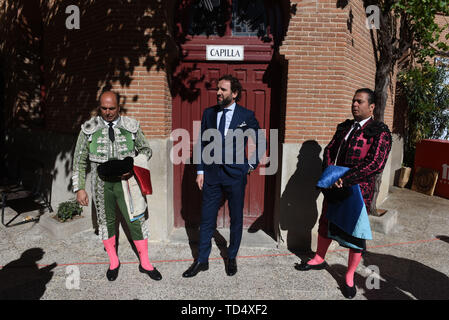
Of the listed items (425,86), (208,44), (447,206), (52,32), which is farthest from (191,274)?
(425,86)

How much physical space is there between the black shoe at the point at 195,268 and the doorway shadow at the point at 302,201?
146cm

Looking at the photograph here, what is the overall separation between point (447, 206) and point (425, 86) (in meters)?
3.79

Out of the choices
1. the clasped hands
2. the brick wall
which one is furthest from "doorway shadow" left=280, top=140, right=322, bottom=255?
the clasped hands

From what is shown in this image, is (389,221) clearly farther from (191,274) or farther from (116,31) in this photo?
(116,31)

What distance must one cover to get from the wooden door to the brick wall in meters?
0.56

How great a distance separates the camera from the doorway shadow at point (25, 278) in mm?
3439

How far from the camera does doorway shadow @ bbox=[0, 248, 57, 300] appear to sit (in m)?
3.44

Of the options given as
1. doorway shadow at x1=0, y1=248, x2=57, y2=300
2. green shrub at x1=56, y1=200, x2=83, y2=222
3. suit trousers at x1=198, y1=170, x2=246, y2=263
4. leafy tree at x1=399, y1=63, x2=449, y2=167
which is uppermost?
leafy tree at x1=399, y1=63, x2=449, y2=167

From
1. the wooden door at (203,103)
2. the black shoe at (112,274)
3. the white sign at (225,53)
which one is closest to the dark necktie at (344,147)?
the wooden door at (203,103)

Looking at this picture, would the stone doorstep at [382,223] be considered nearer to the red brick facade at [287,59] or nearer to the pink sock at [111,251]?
the red brick facade at [287,59]

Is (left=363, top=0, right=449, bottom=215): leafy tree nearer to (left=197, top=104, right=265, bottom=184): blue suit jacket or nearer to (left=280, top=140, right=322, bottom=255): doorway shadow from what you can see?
(left=280, top=140, right=322, bottom=255): doorway shadow

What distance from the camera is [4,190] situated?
5812mm

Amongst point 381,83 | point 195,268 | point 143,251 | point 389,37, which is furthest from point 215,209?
point 389,37
